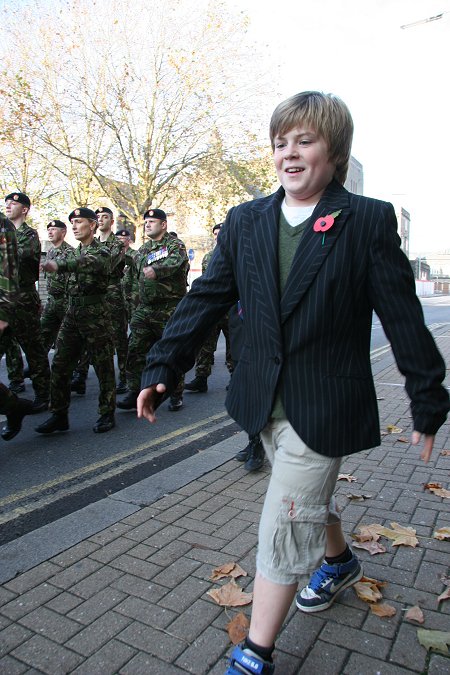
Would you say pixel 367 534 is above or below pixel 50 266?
below

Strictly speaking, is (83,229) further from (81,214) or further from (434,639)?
(434,639)

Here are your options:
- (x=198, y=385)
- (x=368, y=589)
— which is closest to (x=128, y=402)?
(x=198, y=385)

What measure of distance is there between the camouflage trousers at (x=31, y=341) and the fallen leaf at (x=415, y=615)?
493 cm

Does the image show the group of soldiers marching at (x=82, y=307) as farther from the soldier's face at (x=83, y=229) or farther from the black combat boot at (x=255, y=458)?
the black combat boot at (x=255, y=458)

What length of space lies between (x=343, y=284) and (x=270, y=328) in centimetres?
28

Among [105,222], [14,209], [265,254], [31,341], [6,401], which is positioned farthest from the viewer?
[105,222]

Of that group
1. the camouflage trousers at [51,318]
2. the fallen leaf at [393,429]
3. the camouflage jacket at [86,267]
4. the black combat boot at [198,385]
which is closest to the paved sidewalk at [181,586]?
the fallen leaf at [393,429]

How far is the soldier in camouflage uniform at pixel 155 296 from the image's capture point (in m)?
6.41

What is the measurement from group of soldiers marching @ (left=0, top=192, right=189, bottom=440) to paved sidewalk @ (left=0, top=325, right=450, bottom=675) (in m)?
1.73

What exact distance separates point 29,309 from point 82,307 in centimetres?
150

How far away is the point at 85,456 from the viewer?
4.92 meters

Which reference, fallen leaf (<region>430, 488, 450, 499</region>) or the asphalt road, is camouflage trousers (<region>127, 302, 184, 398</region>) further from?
fallen leaf (<region>430, 488, 450, 499</region>)

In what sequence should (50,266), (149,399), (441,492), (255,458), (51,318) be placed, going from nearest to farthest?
(149,399) → (441,492) → (255,458) → (50,266) → (51,318)

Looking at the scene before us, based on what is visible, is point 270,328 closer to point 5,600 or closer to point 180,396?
point 5,600
